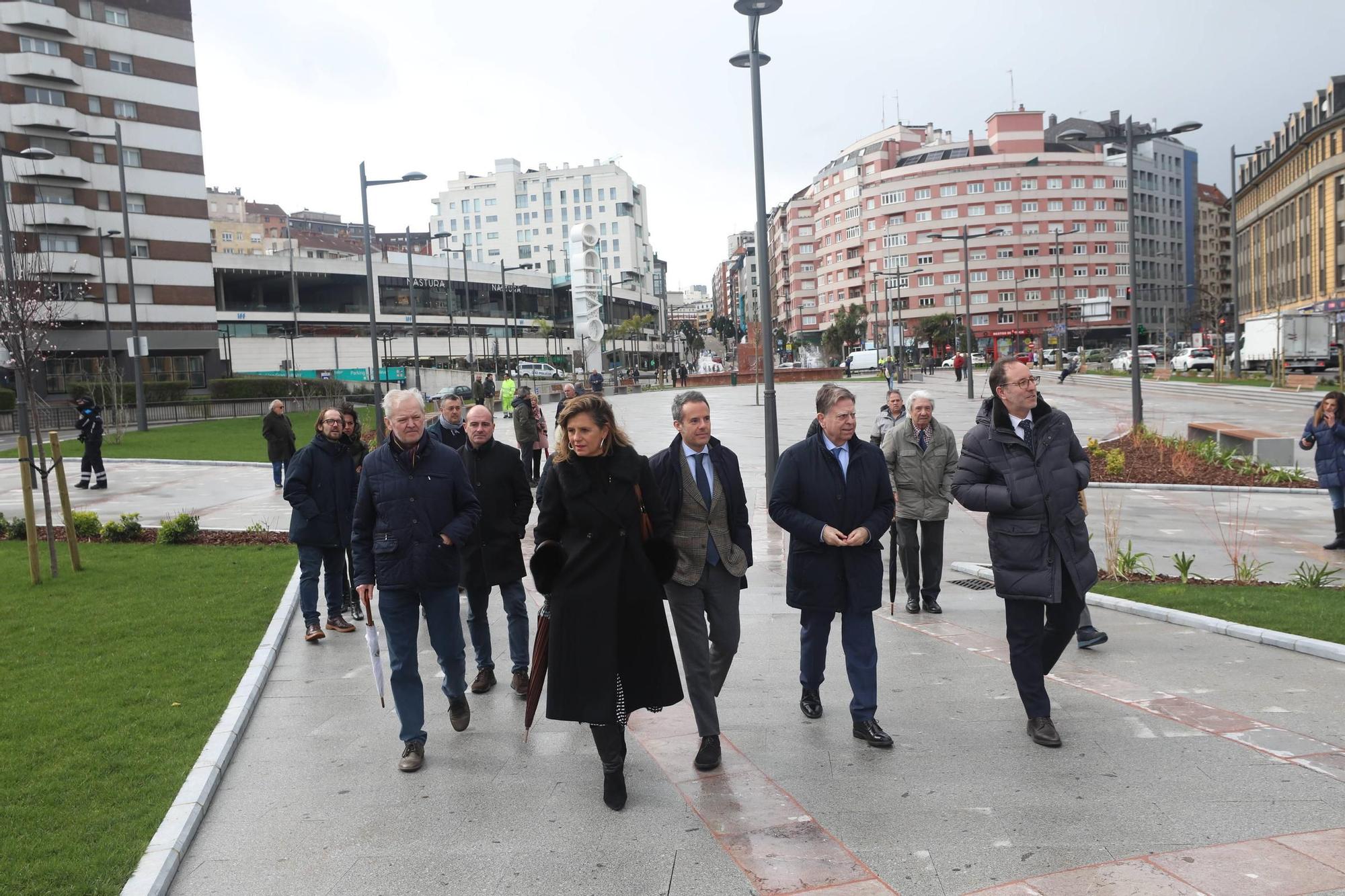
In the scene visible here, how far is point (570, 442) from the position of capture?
4723 mm

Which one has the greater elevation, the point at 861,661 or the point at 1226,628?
the point at 861,661

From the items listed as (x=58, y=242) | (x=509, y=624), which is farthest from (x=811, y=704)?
(x=58, y=242)

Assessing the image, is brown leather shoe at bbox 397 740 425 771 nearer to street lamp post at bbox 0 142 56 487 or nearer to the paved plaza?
the paved plaza

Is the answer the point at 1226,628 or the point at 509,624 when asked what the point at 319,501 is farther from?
the point at 1226,628

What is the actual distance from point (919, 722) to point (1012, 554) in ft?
3.91

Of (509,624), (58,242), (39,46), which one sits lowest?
(509,624)

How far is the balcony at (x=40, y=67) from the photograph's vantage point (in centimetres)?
5334

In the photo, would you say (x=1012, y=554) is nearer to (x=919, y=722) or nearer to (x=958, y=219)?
(x=919, y=722)

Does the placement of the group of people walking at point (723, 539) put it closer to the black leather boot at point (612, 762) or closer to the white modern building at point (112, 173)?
the black leather boot at point (612, 762)

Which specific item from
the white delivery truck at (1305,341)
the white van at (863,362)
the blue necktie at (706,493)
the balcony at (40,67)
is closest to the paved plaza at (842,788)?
the blue necktie at (706,493)

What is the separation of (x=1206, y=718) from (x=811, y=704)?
→ 2.17 metres

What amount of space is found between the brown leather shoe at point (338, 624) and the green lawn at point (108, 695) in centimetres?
58

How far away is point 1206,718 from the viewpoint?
5.68 m

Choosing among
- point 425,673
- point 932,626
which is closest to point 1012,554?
point 932,626
